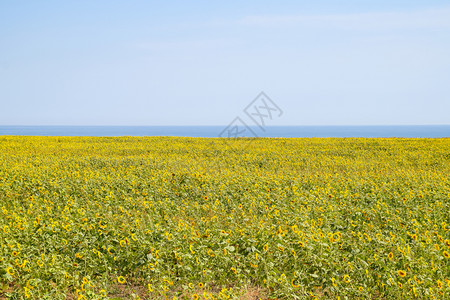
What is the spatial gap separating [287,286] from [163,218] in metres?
4.25

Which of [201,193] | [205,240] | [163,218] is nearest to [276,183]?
[201,193]

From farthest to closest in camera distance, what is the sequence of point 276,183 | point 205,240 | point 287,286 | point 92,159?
point 92,159
point 276,183
point 205,240
point 287,286

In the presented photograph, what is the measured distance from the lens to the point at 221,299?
15.2ft

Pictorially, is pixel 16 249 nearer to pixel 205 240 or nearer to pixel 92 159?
pixel 205 240

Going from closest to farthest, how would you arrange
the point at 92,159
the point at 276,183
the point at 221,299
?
the point at 221,299 → the point at 276,183 → the point at 92,159

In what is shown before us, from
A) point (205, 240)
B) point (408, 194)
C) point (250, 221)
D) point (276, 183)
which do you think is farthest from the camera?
point (276, 183)

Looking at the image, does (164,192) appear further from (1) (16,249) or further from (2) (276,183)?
(1) (16,249)

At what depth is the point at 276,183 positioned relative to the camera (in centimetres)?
1091

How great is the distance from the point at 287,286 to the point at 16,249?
14.3ft

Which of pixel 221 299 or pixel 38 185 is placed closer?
pixel 221 299

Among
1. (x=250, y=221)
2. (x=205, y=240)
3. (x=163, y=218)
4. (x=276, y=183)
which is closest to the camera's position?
(x=205, y=240)

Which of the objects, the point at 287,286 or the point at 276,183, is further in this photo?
the point at 276,183

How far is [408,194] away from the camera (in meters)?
9.95

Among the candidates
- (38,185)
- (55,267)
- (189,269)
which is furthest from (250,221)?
(38,185)
